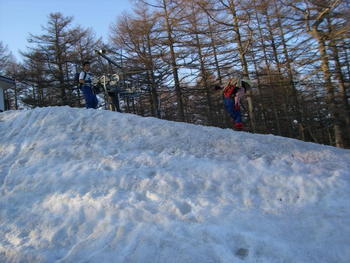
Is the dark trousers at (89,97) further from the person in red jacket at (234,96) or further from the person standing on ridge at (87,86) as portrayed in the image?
the person in red jacket at (234,96)

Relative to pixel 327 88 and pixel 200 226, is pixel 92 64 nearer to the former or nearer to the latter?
pixel 327 88

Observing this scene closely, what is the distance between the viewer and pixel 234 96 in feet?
28.8

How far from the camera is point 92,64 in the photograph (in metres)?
22.7

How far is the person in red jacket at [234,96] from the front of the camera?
8641 millimetres

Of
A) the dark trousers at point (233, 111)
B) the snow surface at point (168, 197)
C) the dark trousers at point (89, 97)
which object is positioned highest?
the dark trousers at point (89, 97)

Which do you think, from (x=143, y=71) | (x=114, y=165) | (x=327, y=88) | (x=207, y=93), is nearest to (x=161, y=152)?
(x=114, y=165)

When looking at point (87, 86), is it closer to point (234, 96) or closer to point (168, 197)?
point (234, 96)

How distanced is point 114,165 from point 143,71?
38.6 ft

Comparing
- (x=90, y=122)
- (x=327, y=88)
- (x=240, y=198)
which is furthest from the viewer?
(x=327, y=88)

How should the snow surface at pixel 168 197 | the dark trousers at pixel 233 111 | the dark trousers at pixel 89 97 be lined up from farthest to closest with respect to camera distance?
the dark trousers at pixel 89 97 → the dark trousers at pixel 233 111 → the snow surface at pixel 168 197

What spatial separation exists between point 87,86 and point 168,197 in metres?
6.30

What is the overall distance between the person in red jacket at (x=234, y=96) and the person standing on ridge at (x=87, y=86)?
428cm

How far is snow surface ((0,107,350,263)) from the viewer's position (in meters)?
3.41

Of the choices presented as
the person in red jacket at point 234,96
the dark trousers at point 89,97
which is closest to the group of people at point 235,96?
the person in red jacket at point 234,96
